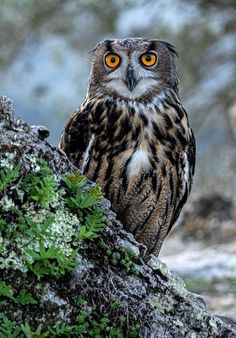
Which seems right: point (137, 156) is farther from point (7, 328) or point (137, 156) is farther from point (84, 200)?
point (7, 328)

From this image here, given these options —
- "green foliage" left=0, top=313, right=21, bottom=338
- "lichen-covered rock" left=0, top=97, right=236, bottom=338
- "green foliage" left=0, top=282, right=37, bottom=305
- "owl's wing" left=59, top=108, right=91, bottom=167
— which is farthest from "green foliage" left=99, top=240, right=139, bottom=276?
"owl's wing" left=59, top=108, right=91, bottom=167

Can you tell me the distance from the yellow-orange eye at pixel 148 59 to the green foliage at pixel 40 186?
193cm

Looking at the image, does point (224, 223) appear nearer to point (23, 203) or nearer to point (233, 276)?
point (233, 276)

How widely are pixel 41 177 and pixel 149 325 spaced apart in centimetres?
62

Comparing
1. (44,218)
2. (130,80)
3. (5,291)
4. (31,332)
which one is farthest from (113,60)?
(31,332)

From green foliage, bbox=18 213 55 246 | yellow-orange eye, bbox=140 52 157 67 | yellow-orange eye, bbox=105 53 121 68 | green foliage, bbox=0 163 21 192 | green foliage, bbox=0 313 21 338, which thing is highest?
yellow-orange eye, bbox=140 52 157 67

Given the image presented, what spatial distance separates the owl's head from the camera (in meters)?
4.21

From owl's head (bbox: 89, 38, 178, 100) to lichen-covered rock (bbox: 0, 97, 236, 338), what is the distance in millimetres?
1541

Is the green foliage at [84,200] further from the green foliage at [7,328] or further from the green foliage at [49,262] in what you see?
the green foliage at [7,328]

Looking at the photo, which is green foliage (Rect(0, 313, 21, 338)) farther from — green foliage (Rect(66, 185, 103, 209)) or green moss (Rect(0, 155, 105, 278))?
green foliage (Rect(66, 185, 103, 209))

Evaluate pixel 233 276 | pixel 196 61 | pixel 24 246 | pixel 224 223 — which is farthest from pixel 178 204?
pixel 196 61

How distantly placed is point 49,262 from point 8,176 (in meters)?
0.30

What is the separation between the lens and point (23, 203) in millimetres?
2461

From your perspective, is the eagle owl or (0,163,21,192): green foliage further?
the eagle owl
